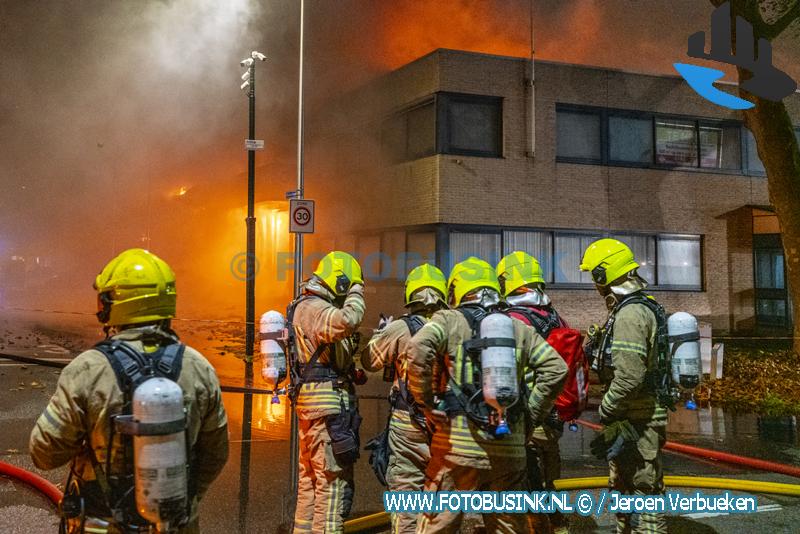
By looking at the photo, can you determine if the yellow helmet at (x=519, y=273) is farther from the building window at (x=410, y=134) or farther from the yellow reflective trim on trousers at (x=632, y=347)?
the building window at (x=410, y=134)

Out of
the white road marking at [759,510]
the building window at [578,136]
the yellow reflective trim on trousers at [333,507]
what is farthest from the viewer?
the building window at [578,136]

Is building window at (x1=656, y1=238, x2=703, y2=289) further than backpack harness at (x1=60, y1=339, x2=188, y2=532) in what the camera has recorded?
Yes

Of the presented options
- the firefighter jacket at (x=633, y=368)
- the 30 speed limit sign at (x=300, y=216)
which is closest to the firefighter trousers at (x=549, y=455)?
the firefighter jacket at (x=633, y=368)

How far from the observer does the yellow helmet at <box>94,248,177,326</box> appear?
93.5 inches

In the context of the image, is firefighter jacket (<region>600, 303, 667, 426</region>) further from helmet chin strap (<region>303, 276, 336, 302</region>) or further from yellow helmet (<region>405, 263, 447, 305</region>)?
helmet chin strap (<region>303, 276, 336, 302</region>)

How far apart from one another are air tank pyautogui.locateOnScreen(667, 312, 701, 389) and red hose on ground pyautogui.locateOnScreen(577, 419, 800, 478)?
2.40 m

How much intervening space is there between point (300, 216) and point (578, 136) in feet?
27.7

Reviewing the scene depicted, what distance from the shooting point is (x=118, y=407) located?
2.23 metres

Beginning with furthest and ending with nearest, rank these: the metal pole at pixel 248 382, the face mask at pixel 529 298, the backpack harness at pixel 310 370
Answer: the metal pole at pixel 248 382 → the face mask at pixel 529 298 → the backpack harness at pixel 310 370

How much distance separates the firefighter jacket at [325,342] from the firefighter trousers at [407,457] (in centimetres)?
38

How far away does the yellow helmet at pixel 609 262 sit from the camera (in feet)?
13.4

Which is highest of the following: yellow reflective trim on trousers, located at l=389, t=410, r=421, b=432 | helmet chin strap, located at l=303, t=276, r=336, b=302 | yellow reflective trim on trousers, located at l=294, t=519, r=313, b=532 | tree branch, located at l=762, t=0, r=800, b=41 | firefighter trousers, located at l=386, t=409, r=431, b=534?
tree branch, located at l=762, t=0, r=800, b=41

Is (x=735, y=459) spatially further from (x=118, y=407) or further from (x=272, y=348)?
(x=118, y=407)

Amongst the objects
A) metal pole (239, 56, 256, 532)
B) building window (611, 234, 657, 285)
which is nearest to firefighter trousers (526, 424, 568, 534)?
metal pole (239, 56, 256, 532)
